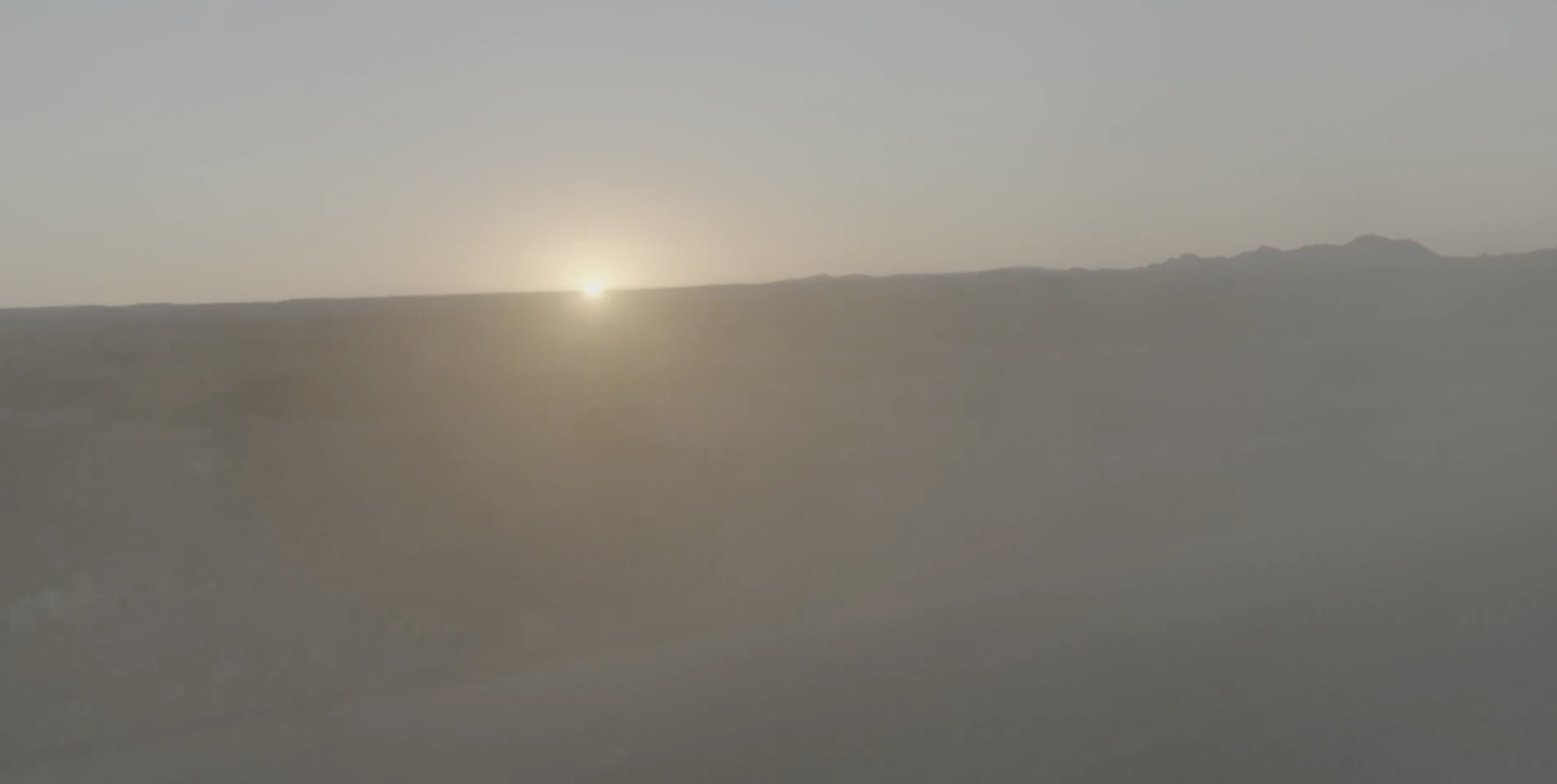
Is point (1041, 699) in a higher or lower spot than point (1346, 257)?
lower

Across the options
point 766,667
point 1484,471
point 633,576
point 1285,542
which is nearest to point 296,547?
point 633,576

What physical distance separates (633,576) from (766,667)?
3.16m

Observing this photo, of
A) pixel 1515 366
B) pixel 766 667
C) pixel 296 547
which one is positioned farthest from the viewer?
pixel 1515 366

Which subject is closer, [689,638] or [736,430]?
[689,638]

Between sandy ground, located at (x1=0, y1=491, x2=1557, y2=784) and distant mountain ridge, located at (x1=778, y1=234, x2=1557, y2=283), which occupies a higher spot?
distant mountain ridge, located at (x1=778, y1=234, x2=1557, y2=283)

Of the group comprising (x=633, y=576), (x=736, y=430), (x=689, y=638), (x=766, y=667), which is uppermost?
(x=736, y=430)

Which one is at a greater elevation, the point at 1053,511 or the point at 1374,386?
the point at 1374,386

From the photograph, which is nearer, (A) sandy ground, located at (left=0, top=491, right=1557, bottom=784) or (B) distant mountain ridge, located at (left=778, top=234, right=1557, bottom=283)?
(A) sandy ground, located at (left=0, top=491, right=1557, bottom=784)

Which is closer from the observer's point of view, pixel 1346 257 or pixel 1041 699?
pixel 1041 699

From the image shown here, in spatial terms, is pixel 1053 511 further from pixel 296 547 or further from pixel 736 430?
pixel 296 547

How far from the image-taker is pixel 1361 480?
18.1 metres

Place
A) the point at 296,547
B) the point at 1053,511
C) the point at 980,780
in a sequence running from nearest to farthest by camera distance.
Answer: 1. the point at 980,780
2. the point at 296,547
3. the point at 1053,511

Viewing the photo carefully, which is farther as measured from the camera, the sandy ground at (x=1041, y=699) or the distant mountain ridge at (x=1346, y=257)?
the distant mountain ridge at (x=1346, y=257)

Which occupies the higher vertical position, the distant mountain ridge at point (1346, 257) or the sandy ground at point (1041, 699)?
the distant mountain ridge at point (1346, 257)
